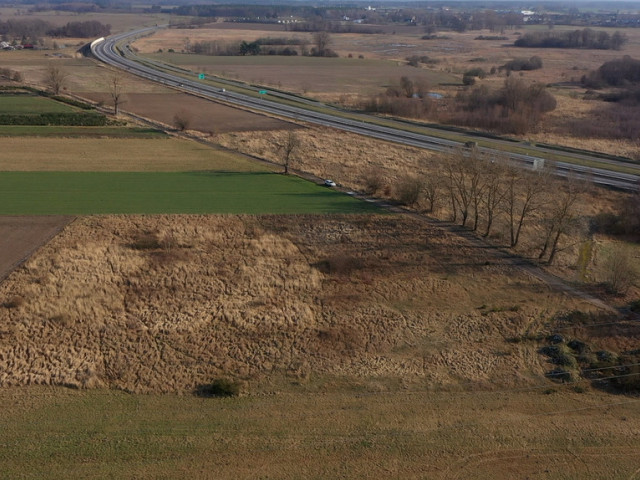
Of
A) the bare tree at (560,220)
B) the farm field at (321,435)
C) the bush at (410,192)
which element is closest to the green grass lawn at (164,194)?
the bush at (410,192)

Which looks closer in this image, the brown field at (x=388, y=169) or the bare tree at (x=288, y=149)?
the brown field at (x=388, y=169)

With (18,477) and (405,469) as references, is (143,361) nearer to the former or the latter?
(18,477)

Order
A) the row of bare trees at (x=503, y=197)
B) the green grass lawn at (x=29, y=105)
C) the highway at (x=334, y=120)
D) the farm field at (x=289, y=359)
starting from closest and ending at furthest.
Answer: the farm field at (x=289, y=359)
the row of bare trees at (x=503, y=197)
the highway at (x=334, y=120)
the green grass lawn at (x=29, y=105)

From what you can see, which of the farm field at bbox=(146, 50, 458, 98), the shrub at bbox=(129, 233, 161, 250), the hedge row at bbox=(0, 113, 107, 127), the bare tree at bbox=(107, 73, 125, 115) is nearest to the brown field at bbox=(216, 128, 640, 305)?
the hedge row at bbox=(0, 113, 107, 127)

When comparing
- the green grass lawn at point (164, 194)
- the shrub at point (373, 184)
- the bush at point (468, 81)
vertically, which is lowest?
the green grass lawn at point (164, 194)

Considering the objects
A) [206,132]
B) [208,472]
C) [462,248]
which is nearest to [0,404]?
[208,472]

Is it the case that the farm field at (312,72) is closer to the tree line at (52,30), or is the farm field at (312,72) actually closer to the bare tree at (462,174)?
the tree line at (52,30)

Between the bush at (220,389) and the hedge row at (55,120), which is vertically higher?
the hedge row at (55,120)

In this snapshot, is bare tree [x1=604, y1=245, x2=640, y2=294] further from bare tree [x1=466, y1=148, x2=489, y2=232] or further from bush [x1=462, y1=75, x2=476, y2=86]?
bush [x1=462, y1=75, x2=476, y2=86]
